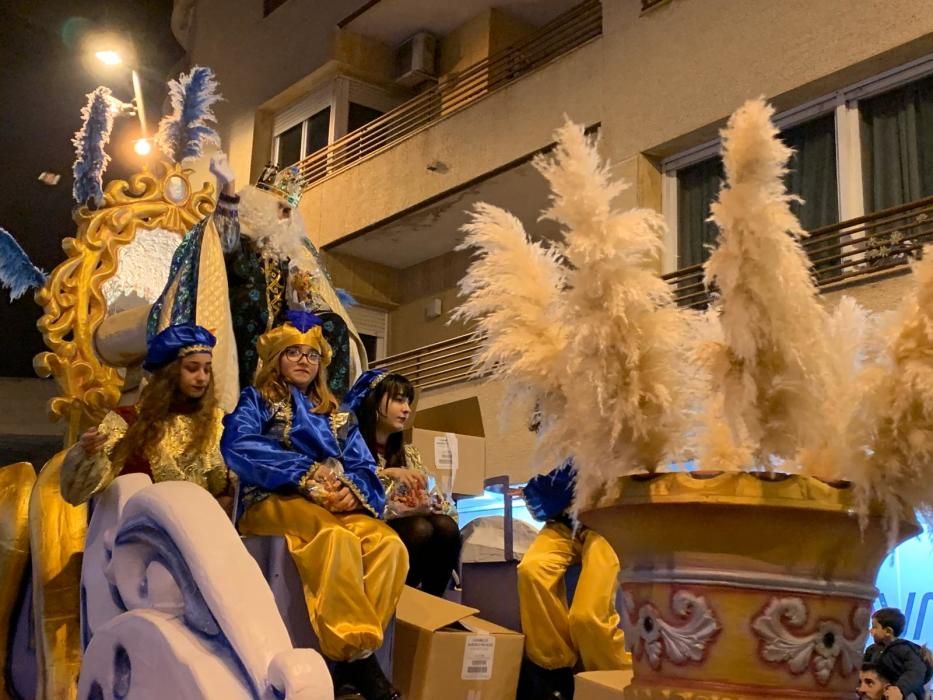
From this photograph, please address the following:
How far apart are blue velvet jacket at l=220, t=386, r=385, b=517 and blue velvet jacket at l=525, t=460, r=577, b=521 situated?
2.19ft

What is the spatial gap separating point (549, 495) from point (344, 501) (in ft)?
2.99

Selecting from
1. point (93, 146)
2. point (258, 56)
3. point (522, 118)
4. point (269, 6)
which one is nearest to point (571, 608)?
point (93, 146)

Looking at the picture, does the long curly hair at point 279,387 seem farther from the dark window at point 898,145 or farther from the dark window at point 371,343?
the dark window at point 371,343

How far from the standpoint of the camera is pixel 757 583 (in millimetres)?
1143

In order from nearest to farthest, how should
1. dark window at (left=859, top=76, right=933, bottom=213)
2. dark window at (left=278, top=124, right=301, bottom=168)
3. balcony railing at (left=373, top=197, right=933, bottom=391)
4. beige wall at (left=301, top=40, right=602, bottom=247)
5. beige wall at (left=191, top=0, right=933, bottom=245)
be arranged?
balcony railing at (left=373, top=197, right=933, bottom=391) → dark window at (left=859, top=76, right=933, bottom=213) → beige wall at (left=191, top=0, right=933, bottom=245) → beige wall at (left=301, top=40, right=602, bottom=247) → dark window at (left=278, top=124, right=301, bottom=168)

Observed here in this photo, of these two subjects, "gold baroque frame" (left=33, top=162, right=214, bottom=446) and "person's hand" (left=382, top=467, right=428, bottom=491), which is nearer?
"person's hand" (left=382, top=467, right=428, bottom=491)

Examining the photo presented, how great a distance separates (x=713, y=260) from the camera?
121 cm

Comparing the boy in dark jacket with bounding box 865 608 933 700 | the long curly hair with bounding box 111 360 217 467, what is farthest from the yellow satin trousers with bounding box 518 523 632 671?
the boy in dark jacket with bounding box 865 608 933 700

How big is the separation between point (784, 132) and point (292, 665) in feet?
23.7

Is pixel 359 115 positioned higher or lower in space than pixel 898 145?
higher

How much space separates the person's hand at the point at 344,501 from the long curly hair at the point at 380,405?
1.95ft

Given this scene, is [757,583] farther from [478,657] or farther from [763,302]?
[478,657]

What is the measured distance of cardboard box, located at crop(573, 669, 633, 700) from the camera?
2.14 meters

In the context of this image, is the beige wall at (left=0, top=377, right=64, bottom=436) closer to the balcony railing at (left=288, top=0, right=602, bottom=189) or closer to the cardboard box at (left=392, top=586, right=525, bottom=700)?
the balcony railing at (left=288, top=0, right=602, bottom=189)
